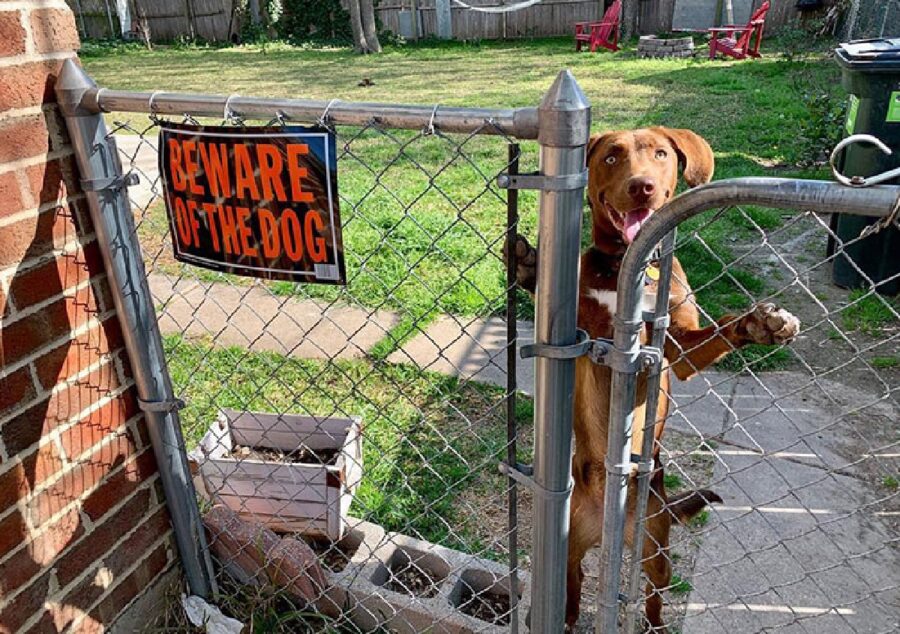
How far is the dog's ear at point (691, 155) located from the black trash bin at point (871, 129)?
2768mm

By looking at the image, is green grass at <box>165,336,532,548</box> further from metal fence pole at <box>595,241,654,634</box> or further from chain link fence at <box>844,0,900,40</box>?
chain link fence at <box>844,0,900,40</box>

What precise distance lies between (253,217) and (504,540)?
66.5 inches

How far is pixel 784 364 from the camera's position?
400cm

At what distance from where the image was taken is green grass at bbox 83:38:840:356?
4738mm

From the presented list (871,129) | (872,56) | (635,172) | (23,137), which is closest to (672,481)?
(635,172)

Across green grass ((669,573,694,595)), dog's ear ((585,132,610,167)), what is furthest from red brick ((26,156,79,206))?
green grass ((669,573,694,595))

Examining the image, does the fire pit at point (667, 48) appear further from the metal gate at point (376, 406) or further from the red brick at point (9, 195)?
the red brick at point (9, 195)

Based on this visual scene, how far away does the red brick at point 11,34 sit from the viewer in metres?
1.70

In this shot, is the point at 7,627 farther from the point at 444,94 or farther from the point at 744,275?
the point at 444,94

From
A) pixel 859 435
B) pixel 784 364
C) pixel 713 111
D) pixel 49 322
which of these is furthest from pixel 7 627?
pixel 713 111

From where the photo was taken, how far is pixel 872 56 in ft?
14.9

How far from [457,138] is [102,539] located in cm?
728

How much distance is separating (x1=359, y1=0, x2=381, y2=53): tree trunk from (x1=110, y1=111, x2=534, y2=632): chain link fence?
15.2 metres

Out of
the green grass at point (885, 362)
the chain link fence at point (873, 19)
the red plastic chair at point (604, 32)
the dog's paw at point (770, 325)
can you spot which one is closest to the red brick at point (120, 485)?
the dog's paw at point (770, 325)
